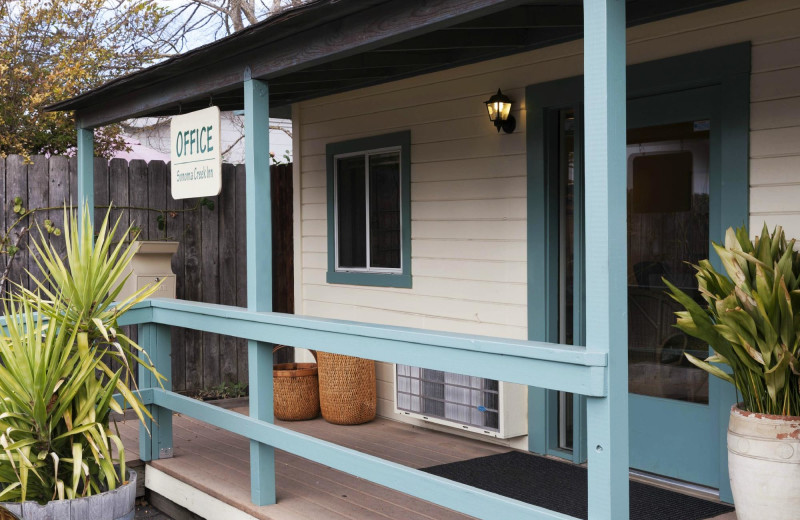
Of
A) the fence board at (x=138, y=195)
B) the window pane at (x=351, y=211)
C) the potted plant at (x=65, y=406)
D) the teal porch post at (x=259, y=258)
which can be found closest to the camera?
the potted plant at (x=65, y=406)

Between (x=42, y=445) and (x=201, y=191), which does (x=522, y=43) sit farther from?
(x=42, y=445)

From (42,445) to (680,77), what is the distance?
3523mm

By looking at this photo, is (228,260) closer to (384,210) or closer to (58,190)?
(58,190)

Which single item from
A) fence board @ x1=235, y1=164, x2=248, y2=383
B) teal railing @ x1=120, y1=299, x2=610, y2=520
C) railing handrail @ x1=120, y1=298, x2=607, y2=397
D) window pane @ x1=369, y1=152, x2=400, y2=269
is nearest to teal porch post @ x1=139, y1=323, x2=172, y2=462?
Answer: teal railing @ x1=120, y1=299, x2=610, y2=520

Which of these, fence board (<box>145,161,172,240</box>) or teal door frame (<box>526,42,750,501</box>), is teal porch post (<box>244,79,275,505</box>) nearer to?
teal door frame (<box>526,42,750,501</box>)

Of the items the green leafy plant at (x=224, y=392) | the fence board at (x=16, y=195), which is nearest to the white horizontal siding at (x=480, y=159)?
the green leafy plant at (x=224, y=392)

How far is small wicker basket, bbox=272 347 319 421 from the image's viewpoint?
20.4ft

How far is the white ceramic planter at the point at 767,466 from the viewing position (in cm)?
311

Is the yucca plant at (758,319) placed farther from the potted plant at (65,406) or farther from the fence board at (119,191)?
the fence board at (119,191)

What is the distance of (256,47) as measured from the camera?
14.0ft

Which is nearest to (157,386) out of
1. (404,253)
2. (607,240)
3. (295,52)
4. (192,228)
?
(404,253)

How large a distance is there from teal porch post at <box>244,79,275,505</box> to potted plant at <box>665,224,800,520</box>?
2.08 m

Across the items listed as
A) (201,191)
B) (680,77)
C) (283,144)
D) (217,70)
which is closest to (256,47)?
(217,70)

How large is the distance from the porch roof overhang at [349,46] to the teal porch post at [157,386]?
4.80 feet
